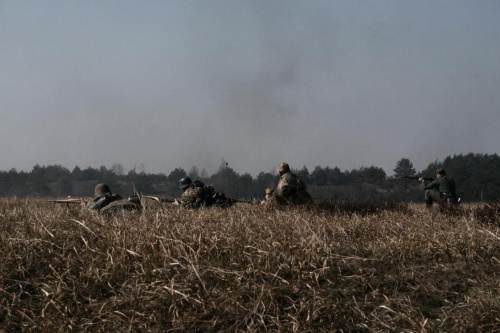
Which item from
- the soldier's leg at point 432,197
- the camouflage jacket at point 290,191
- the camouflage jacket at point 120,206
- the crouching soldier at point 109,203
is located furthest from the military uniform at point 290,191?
the soldier's leg at point 432,197

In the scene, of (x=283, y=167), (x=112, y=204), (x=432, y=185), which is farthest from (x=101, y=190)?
(x=432, y=185)

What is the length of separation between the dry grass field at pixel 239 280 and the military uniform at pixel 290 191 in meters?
5.38

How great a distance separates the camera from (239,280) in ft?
15.5

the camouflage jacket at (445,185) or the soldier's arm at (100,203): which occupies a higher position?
the camouflage jacket at (445,185)

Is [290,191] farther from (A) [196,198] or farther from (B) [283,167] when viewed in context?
(A) [196,198]

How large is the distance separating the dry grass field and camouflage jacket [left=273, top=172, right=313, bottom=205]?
5378 millimetres

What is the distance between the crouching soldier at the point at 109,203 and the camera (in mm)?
9516

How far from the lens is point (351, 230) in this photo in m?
6.90

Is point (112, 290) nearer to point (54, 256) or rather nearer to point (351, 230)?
point (54, 256)

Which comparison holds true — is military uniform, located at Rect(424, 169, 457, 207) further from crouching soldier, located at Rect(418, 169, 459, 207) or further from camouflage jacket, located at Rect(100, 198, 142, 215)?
camouflage jacket, located at Rect(100, 198, 142, 215)

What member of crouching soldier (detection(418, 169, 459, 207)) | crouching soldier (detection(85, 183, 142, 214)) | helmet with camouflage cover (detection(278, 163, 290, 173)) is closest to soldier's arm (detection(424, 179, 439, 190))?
crouching soldier (detection(418, 169, 459, 207))

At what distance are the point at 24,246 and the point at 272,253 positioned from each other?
7.89 feet

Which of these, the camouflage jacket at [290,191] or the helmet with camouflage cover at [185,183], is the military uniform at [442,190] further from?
the helmet with camouflage cover at [185,183]

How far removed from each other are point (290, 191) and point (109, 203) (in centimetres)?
365
